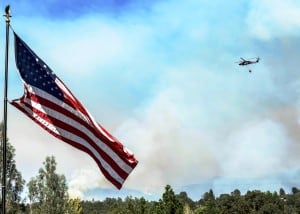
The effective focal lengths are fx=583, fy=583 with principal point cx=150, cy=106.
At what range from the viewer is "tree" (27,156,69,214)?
6925cm

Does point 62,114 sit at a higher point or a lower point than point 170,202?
lower

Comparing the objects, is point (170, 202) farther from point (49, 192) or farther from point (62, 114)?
point (62, 114)

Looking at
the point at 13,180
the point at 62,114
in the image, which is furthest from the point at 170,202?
the point at 62,114

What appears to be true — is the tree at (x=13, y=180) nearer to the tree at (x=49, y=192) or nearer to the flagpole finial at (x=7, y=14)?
the tree at (x=49, y=192)

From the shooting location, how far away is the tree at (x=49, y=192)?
6925 cm

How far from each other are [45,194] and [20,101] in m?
56.1

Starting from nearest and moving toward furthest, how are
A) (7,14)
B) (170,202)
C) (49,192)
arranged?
(7,14), (170,202), (49,192)

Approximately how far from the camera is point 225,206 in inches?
7008

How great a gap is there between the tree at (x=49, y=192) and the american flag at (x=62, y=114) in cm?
5450

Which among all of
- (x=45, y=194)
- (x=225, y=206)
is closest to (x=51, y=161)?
Answer: (x=45, y=194)

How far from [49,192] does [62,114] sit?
55744mm

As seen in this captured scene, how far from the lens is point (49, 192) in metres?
70.1

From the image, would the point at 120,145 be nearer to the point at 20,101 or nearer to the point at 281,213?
the point at 20,101

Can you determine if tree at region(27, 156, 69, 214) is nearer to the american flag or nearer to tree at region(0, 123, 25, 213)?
tree at region(0, 123, 25, 213)
